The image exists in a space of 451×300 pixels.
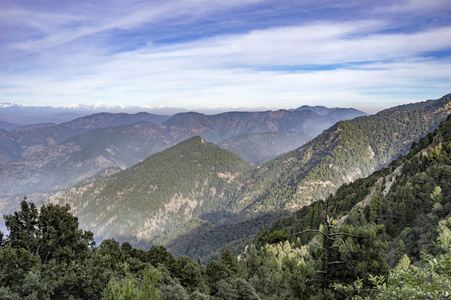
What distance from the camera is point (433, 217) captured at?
171 feet

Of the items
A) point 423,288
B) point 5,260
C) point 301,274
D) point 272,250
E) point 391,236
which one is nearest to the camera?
point 423,288

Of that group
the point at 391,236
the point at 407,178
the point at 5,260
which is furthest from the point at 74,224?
the point at 407,178

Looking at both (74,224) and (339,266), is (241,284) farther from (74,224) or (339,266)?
(339,266)

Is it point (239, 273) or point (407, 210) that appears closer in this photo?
point (239, 273)

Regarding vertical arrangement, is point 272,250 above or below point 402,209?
below

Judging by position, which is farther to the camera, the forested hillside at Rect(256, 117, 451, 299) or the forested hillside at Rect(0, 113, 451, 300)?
the forested hillside at Rect(256, 117, 451, 299)

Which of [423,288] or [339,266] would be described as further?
[339,266]

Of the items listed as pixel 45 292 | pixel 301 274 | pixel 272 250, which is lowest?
pixel 272 250

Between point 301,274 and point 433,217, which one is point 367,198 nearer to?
point 433,217

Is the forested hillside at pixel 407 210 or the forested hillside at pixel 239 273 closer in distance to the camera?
the forested hillside at pixel 239 273

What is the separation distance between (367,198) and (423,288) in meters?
100

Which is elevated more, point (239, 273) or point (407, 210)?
point (407, 210)

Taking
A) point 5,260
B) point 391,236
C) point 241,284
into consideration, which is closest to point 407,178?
point 391,236

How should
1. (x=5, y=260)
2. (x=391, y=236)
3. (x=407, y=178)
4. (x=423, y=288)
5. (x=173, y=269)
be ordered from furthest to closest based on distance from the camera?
(x=407, y=178), (x=391, y=236), (x=173, y=269), (x=5, y=260), (x=423, y=288)
